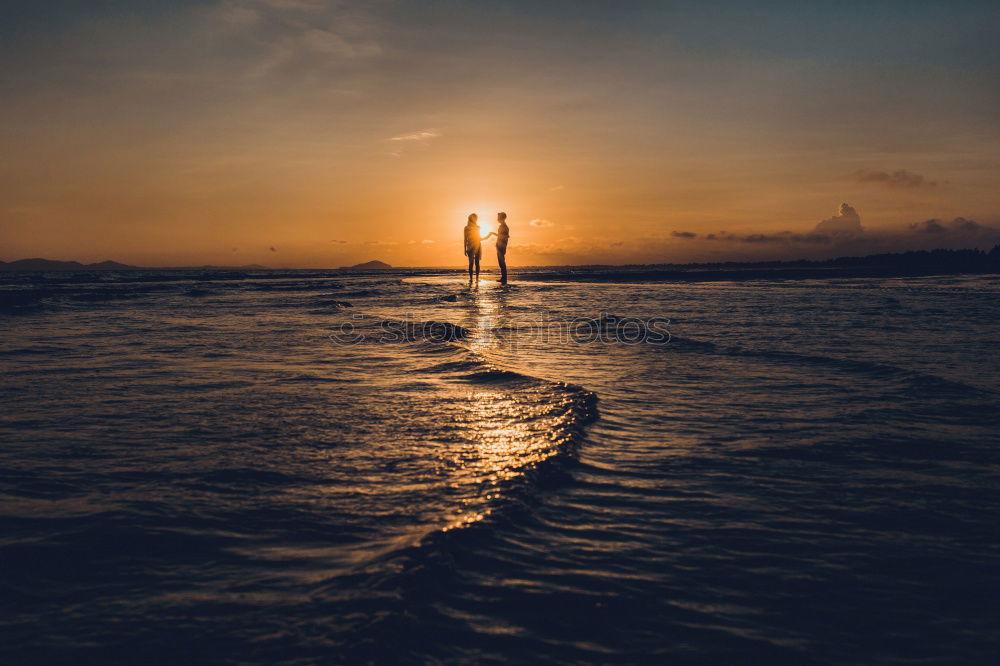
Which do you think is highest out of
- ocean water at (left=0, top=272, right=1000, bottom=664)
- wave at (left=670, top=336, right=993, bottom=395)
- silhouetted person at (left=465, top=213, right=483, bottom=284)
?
silhouetted person at (left=465, top=213, right=483, bottom=284)

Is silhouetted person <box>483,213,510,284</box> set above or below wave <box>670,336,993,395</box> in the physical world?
above

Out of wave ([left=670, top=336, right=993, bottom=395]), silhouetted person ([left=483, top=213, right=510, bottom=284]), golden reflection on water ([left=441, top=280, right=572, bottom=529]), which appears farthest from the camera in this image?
→ silhouetted person ([left=483, top=213, right=510, bottom=284])

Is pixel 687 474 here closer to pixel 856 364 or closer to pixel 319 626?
pixel 319 626

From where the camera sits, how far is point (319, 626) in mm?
2467

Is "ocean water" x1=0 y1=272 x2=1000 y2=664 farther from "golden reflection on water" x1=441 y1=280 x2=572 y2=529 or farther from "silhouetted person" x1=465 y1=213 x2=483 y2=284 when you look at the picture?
"silhouetted person" x1=465 y1=213 x2=483 y2=284

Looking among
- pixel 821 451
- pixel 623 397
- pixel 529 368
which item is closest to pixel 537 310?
pixel 529 368

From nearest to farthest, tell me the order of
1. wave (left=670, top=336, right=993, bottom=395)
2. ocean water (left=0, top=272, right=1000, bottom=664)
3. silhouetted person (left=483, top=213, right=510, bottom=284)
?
ocean water (left=0, top=272, right=1000, bottom=664), wave (left=670, top=336, right=993, bottom=395), silhouetted person (left=483, top=213, right=510, bottom=284)

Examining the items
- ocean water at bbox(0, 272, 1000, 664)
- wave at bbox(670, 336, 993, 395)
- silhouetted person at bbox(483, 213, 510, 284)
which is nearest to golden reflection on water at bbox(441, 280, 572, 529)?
ocean water at bbox(0, 272, 1000, 664)

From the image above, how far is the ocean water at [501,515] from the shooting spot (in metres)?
2.46

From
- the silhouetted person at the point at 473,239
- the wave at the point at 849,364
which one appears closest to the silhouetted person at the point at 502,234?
the silhouetted person at the point at 473,239

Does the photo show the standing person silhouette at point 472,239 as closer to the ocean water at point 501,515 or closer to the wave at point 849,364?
the wave at point 849,364

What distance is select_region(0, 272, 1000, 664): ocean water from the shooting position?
2.46m

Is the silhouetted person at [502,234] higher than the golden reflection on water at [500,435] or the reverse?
higher

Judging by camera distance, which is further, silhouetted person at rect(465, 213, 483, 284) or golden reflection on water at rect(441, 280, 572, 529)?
silhouetted person at rect(465, 213, 483, 284)
